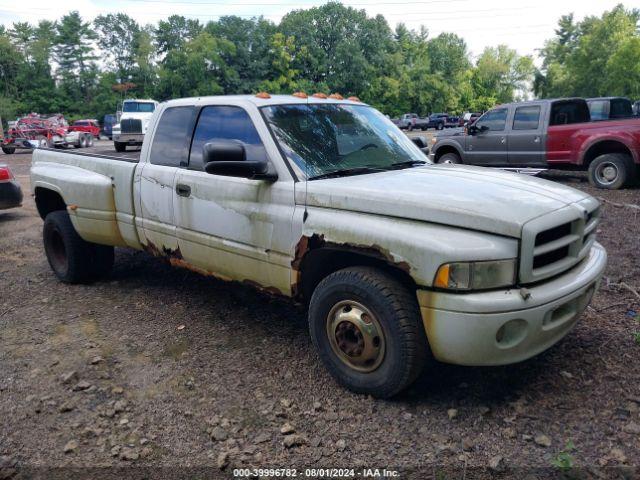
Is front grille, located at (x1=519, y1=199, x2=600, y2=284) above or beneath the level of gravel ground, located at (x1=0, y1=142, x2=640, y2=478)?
above

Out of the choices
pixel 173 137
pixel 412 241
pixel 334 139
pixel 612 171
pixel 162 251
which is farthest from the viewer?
pixel 612 171

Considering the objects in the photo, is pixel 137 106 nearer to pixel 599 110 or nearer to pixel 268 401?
pixel 599 110

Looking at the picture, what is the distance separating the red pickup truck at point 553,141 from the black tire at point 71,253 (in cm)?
874

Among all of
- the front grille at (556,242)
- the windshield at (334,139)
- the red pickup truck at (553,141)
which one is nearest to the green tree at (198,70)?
the red pickup truck at (553,141)

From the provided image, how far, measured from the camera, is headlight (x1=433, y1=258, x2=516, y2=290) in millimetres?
2633

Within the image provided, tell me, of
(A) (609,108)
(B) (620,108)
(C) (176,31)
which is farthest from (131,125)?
(C) (176,31)

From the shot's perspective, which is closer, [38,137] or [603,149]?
[603,149]

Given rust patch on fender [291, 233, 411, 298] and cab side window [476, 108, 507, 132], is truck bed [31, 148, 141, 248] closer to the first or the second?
rust patch on fender [291, 233, 411, 298]

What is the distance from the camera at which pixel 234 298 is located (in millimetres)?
4879

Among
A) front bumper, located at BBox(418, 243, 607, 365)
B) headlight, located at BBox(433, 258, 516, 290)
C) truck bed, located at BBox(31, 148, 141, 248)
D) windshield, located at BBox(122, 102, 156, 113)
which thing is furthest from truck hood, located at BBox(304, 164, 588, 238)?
windshield, located at BBox(122, 102, 156, 113)

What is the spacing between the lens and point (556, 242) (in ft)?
9.42

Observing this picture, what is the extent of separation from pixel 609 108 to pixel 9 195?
12.6m

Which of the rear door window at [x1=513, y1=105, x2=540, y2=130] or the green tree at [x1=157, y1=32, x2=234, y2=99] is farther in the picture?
the green tree at [x1=157, y1=32, x2=234, y2=99]

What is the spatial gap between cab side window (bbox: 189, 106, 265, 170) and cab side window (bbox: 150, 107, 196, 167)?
10cm
